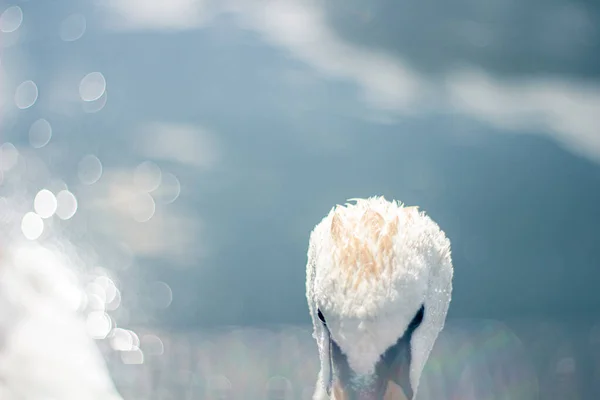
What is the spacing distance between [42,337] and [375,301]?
950 millimetres

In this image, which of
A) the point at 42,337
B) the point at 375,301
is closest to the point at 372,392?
the point at 375,301

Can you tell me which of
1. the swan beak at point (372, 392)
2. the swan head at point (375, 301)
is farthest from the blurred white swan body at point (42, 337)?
the swan beak at point (372, 392)

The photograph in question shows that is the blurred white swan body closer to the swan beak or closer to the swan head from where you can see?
the swan head

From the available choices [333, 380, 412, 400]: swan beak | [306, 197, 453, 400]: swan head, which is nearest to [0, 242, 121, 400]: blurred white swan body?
[306, 197, 453, 400]: swan head

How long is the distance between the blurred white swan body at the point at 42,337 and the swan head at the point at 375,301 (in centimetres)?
68

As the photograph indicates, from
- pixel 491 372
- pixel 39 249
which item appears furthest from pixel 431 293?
pixel 491 372

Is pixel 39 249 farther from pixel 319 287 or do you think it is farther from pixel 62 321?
pixel 319 287

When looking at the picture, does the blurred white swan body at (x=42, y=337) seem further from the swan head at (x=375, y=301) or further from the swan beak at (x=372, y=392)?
the swan beak at (x=372, y=392)

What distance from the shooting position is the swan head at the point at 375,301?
1.08m

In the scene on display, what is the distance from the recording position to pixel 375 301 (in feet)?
3.58

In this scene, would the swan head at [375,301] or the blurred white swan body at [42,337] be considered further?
the blurred white swan body at [42,337]

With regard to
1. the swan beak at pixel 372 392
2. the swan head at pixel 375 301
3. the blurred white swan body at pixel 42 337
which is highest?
the blurred white swan body at pixel 42 337

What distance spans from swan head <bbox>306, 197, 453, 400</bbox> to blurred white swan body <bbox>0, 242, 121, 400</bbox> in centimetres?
68

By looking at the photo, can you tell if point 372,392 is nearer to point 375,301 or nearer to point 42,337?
point 375,301
